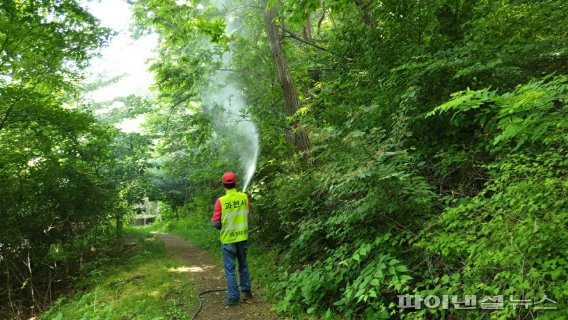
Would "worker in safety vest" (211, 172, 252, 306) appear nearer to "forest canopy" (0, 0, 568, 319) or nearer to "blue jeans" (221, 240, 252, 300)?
"blue jeans" (221, 240, 252, 300)

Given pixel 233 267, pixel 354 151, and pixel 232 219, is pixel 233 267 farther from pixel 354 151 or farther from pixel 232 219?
pixel 354 151

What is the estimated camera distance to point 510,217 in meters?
2.92

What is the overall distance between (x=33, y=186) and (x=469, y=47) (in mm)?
10054

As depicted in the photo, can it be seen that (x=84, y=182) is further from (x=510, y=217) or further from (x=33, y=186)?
(x=510, y=217)

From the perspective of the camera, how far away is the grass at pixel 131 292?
220 inches

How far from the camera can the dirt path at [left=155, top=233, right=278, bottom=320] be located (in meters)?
5.06

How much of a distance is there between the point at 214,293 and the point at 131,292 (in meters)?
1.91

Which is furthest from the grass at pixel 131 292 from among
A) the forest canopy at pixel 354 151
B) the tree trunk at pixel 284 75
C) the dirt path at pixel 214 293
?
the tree trunk at pixel 284 75

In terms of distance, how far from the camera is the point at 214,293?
20.4 feet

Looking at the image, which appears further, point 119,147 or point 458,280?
point 119,147

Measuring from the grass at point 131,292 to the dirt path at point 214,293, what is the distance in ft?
0.82

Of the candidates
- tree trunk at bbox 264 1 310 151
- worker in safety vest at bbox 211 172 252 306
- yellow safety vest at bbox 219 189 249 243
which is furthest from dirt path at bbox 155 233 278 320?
tree trunk at bbox 264 1 310 151

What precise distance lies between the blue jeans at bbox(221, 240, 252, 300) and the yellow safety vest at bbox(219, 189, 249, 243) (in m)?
0.14

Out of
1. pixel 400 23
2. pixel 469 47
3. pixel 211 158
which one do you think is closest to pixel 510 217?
pixel 469 47
